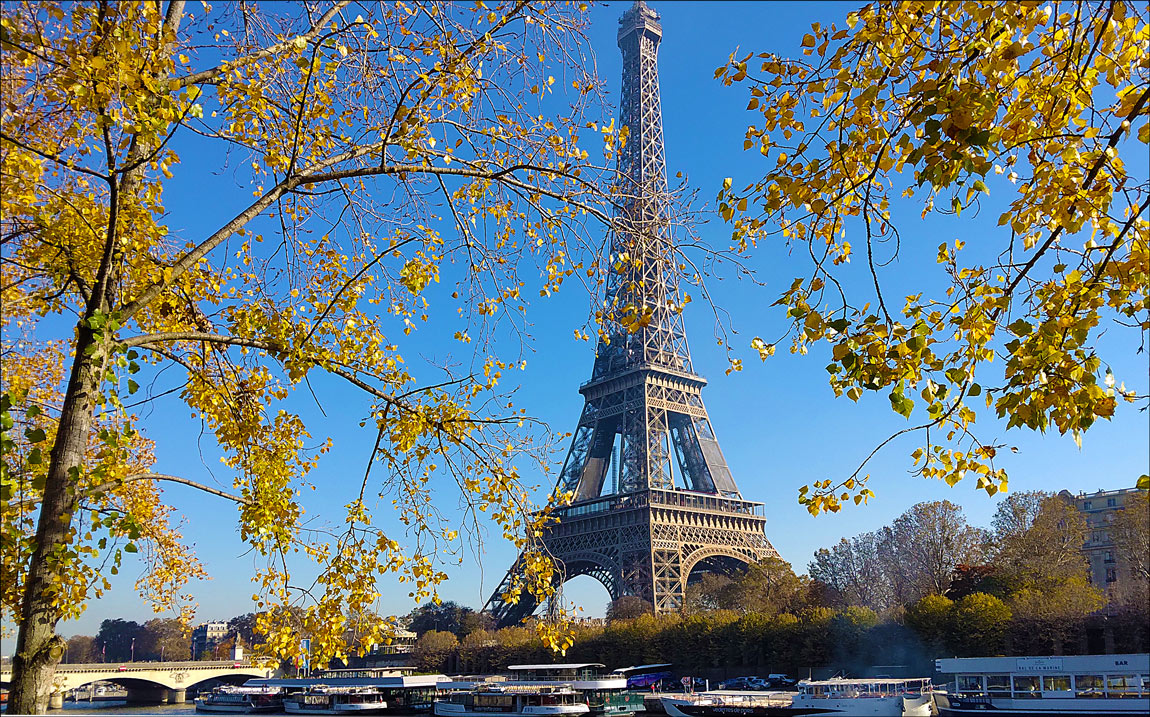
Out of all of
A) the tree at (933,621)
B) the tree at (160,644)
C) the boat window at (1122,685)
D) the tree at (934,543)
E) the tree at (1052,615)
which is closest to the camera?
the boat window at (1122,685)

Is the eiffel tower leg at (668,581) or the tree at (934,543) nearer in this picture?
the tree at (934,543)

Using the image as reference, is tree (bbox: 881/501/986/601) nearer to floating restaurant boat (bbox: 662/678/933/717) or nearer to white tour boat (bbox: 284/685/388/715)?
floating restaurant boat (bbox: 662/678/933/717)

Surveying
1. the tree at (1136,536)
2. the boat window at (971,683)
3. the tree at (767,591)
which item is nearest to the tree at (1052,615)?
the tree at (1136,536)

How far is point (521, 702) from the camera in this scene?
135ft

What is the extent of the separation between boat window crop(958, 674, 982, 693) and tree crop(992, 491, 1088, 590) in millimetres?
7312

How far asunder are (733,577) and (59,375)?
179 feet

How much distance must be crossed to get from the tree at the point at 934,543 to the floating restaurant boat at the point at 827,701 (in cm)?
1025

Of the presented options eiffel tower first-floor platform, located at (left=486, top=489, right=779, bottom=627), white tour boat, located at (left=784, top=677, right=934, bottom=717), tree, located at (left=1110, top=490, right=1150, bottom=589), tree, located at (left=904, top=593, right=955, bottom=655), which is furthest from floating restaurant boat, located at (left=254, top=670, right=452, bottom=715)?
tree, located at (left=1110, top=490, right=1150, bottom=589)

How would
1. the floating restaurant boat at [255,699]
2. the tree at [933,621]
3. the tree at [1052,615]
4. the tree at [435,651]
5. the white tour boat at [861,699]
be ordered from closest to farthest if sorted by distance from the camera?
the white tour boat at [861,699]
the tree at [1052,615]
the tree at [933,621]
the floating restaurant boat at [255,699]
the tree at [435,651]

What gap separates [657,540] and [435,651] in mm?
25852

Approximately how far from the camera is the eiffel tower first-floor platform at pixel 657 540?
187 ft

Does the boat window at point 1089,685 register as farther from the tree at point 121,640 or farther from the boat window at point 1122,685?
the tree at point 121,640

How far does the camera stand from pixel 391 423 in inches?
265

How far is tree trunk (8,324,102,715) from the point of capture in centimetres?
499
